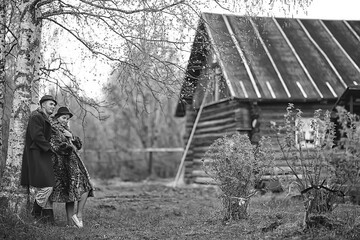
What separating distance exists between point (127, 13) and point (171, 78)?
1402 mm

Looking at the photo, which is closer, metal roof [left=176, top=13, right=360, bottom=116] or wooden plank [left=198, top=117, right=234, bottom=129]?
metal roof [left=176, top=13, right=360, bottom=116]

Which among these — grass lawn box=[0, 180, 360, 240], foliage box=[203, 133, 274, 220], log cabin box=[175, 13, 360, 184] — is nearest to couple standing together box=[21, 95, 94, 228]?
grass lawn box=[0, 180, 360, 240]

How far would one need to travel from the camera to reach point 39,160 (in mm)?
7703

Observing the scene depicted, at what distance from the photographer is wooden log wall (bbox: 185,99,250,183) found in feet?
54.1

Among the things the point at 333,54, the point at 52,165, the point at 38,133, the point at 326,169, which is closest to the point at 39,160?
the point at 52,165

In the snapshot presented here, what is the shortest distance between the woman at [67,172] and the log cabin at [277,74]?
6657 millimetres

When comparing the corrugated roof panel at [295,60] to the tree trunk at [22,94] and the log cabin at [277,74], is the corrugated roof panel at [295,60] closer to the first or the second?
the log cabin at [277,74]

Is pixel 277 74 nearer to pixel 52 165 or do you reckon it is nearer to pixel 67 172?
pixel 67 172

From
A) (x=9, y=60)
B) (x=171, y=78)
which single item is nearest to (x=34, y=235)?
(x=171, y=78)

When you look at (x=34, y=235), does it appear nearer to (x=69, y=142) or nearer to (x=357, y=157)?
(x=69, y=142)

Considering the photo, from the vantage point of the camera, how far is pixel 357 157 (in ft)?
24.2

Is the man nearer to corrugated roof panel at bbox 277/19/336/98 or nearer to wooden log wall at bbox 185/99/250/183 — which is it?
wooden log wall at bbox 185/99/250/183

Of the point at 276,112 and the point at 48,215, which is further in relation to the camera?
the point at 276,112

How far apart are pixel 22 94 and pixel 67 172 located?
1.57 meters
